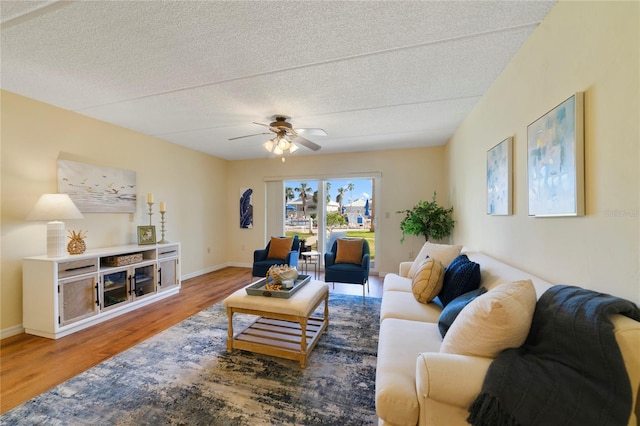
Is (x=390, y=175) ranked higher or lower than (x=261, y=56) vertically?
lower

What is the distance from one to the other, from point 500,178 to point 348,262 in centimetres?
217

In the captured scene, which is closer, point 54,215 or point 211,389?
point 211,389

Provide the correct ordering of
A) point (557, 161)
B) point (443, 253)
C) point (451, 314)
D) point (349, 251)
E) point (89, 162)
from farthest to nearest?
point (349, 251), point (89, 162), point (443, 253), point (451, 314), point (557, 161)

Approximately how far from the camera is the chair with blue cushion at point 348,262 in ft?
11.3

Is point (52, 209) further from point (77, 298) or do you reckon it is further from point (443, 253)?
point (443, 253)

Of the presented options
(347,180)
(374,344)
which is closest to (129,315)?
(374,344)

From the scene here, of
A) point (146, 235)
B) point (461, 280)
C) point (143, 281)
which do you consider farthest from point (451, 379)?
point (146, 235)

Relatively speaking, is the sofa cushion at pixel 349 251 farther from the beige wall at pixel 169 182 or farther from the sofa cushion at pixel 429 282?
the sofa cushion at pixel 429 282

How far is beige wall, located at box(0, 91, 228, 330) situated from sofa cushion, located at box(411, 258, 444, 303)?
154 inches

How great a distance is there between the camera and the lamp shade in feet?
8.23

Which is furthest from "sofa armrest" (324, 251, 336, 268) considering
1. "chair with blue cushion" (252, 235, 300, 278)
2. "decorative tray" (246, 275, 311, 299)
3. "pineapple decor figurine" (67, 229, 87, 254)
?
"pineapple decor figurine" (67, 229, 87, 254)

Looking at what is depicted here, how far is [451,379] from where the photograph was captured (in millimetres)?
1010

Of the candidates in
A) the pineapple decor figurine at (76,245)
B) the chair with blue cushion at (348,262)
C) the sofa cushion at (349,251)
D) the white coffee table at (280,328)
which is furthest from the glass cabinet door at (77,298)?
the sofa cushion at (349,251)

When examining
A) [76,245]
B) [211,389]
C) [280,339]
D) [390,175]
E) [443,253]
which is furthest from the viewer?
[390,175]
